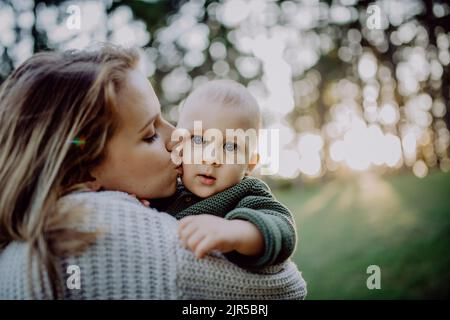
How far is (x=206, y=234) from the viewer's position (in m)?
1.19

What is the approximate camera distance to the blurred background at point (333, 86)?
474 cm

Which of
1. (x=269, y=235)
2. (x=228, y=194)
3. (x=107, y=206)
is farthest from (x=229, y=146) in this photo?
(x=107, y=206)

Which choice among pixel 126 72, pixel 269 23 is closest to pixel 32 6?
pixel 126 72

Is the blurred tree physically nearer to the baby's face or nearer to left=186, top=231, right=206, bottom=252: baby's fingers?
the baby's face

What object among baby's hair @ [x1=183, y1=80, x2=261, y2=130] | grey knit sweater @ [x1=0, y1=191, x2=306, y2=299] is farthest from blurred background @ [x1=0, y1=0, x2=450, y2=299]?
grey knit sweater @ [x1=0, y1=191, x2=306, y2=299]

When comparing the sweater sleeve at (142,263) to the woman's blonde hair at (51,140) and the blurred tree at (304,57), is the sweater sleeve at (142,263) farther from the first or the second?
the blurred tree at (304,57)

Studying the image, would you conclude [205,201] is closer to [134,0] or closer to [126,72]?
[126,72]

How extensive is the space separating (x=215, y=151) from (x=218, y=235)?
459 mm

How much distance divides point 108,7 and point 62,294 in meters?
6.99

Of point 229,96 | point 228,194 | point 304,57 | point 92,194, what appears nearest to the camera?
point 92,194

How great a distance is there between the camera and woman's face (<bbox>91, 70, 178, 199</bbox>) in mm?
1384

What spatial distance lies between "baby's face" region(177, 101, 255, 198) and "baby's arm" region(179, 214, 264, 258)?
1.06 feet

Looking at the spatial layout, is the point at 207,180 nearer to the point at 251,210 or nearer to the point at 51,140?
the point at 251,210

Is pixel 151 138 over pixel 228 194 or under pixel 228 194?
over
